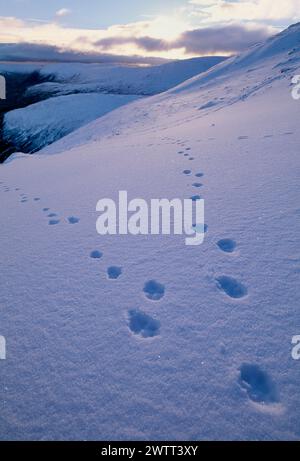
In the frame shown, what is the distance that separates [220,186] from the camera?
388 centimetres

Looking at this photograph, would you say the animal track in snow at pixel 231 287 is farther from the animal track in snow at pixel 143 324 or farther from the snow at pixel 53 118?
the snow at pixel 53 118

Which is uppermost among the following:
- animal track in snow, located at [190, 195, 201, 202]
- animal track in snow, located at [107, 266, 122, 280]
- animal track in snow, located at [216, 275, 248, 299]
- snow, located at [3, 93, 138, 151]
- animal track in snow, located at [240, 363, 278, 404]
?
snow, located at [3, 93, 138, 151]

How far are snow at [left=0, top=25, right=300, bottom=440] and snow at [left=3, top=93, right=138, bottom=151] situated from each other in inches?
1294

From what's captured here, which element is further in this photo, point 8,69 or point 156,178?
point 8,69

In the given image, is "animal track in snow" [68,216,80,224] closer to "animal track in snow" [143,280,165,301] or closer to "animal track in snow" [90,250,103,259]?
"animal track in snow" [90,250,103,259]

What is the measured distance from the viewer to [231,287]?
93.0 inches

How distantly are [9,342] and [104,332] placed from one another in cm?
66

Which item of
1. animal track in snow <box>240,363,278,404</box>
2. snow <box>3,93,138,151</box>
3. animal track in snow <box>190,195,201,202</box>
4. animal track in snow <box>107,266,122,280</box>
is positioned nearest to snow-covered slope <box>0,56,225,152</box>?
snow <box>3,93,138,151</box>

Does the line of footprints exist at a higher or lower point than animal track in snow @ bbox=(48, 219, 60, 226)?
lower

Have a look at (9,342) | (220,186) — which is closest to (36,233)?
(9,342)

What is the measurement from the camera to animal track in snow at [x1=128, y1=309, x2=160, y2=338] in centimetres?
210

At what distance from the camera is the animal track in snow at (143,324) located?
2.10 m

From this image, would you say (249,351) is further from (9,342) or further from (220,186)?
(220,186)

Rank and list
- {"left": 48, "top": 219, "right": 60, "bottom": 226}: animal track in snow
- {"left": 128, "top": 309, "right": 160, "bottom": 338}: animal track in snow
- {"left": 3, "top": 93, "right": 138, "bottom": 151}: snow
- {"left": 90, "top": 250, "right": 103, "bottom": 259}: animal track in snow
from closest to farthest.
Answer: {"left": 128, "top": 309, "right": 160, "bottom": 338}: animal track in snow < {"left": 90, "top": 250, "right": 103, "bottom": 259}: animal track in snow < {"left": 48, "top": 219, "right": 60, "bottom": 226}: animal track in snow < {"left": 3, "top": 93, "right": 138, "bottom": 151}: snow
